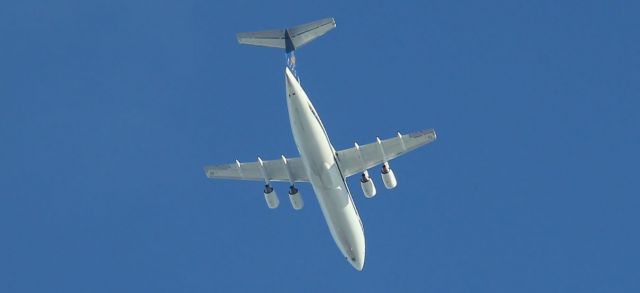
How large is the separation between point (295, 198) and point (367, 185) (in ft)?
16.3

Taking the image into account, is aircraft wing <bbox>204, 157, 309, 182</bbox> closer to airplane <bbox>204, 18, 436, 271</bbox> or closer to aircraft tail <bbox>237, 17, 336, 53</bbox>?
airplane <bbox>204, 18, 436, 271</bbox>

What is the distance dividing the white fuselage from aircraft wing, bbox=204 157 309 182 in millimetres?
3098

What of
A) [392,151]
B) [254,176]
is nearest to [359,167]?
[392,151]

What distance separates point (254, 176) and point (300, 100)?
462 inches

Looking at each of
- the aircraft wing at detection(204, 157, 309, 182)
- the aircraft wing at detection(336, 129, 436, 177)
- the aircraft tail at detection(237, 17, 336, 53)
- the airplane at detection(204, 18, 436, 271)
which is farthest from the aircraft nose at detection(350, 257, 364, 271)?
the aircraft tail at detection(237, 17, 336, 53)

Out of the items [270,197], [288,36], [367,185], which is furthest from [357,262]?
[288,36]

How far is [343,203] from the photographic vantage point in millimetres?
74188

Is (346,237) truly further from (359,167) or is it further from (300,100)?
(300,100)

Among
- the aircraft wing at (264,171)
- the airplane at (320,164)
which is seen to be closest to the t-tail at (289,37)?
the airplane at (320,164)

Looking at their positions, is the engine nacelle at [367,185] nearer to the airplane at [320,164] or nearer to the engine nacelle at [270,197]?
the airplane at [320,164]

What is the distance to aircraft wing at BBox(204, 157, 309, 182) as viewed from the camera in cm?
7675

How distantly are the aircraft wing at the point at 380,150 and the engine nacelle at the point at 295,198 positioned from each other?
403 cm

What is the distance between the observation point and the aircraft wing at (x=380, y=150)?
247 feet

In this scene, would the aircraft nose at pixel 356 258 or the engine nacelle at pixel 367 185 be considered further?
the engine nacelle at pixel 367 185
